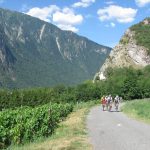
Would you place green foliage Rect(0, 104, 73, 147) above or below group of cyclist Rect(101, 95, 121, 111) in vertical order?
below

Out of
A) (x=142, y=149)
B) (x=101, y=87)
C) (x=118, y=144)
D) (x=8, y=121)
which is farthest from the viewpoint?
(x=101, y=87)

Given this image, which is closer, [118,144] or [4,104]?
[118,144]

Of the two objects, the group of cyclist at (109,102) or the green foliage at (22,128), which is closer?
the green foliage at (22,128)

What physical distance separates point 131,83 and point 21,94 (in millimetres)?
33026

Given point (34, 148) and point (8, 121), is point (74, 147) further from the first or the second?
point (8, 121)

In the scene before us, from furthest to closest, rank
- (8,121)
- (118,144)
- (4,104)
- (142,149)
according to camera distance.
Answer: (4,104) → (8,121) → (118,144) → (142,149)

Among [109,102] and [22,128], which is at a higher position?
[109,102]

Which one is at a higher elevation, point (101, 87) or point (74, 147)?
point (101, 87)

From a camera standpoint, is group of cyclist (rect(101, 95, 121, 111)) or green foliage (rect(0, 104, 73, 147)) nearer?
green foliage (rect(0, 104, 73, 147))

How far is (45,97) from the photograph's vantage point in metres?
142

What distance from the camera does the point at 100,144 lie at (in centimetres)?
2353

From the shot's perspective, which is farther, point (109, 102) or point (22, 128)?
point (109, 102)

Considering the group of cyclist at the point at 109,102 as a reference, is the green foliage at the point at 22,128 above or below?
below

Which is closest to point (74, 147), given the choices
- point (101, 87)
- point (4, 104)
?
point (4, 104)
